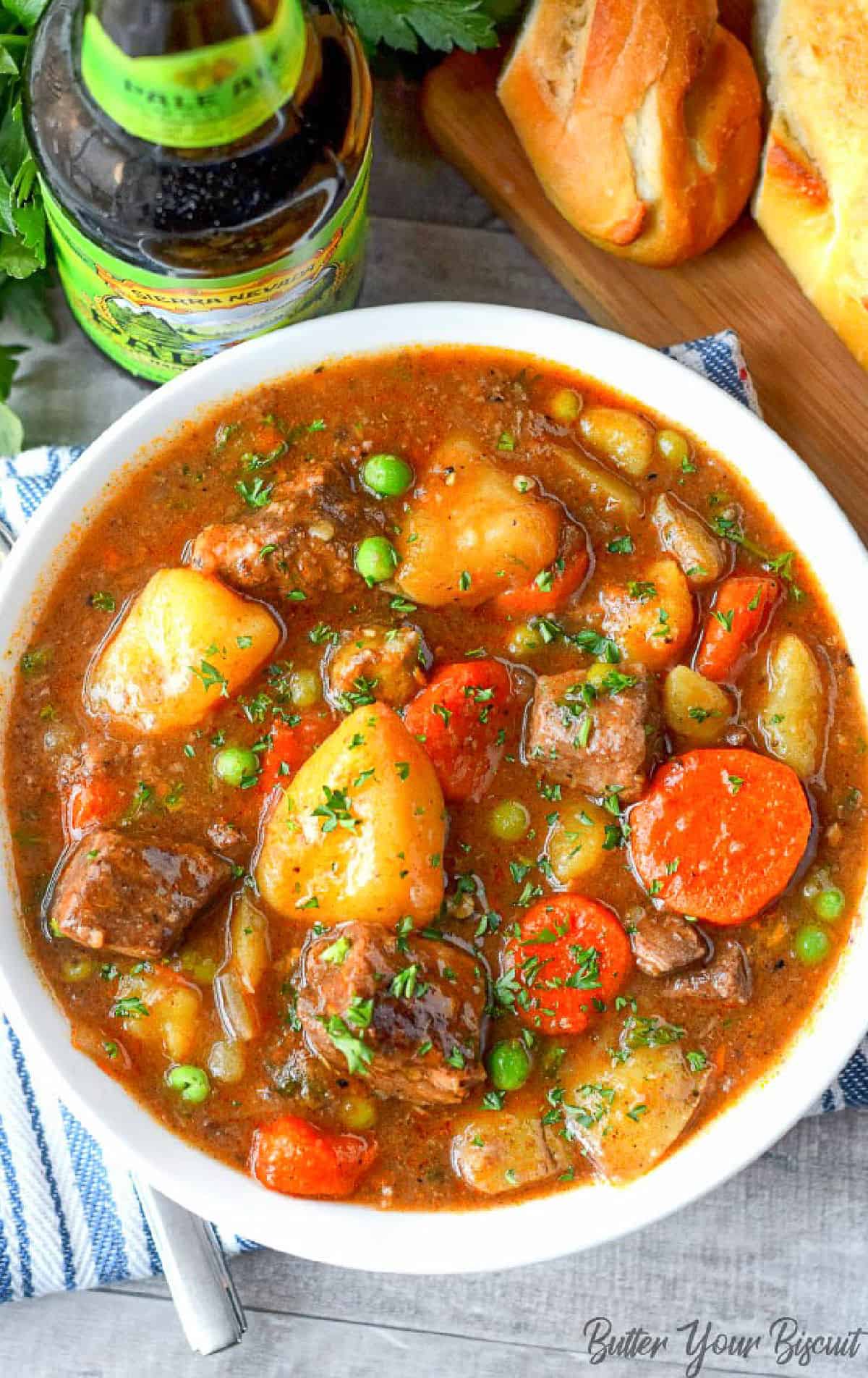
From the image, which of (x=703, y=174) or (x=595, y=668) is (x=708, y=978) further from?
(x=703, y=174)

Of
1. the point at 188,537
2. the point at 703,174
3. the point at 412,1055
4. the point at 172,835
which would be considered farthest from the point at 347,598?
the point at 703,174

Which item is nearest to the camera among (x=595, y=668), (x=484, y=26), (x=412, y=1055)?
(x=412, y=1055)

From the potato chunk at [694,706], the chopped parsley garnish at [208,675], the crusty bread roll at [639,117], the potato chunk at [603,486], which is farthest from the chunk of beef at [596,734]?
the crusty bread roll at [639,117]

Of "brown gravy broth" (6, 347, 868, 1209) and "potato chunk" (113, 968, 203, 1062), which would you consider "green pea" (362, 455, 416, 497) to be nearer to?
"brown gravy broth" (6, 347, 868, 1209)

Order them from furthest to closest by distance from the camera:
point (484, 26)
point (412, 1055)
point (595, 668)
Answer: point (484, 26), point (595, 668), point (412, 1055)

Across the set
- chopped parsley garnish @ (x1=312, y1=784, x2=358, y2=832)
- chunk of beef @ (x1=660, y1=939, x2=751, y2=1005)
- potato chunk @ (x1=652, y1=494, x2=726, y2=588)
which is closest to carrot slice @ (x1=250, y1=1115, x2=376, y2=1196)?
chopped parsley garnish @ (x1=312, y1=784, x2=358, y2=832)

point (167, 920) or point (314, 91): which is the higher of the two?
point (314, 91)

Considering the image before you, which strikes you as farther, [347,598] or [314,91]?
[347,598]
